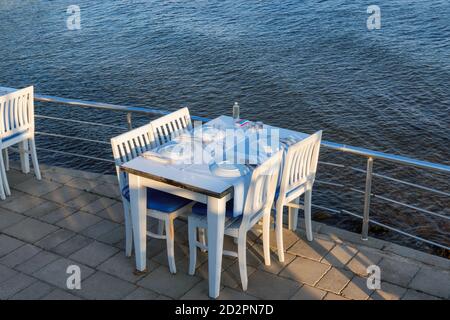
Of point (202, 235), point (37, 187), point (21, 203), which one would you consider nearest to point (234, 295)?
point (202, 235)

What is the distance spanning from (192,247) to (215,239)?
0.34 metres

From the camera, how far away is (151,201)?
4.94 meters

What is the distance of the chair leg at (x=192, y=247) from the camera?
477 cm

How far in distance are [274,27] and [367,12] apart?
282cm

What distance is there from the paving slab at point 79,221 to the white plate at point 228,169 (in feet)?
5.08

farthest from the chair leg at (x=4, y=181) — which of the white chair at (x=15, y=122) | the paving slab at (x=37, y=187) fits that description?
the paving slab at (x=37, y=187)

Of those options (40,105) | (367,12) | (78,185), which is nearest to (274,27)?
(367,12)

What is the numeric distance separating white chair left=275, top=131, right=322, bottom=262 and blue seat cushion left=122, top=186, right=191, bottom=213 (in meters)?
0.75

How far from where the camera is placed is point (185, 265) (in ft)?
16.7

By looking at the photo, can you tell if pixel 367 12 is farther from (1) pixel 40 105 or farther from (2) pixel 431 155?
(1) pixel 40 105

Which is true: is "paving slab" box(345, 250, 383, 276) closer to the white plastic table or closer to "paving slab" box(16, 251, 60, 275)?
the white plastic table

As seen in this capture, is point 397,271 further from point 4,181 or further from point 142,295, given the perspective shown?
point 4,181
